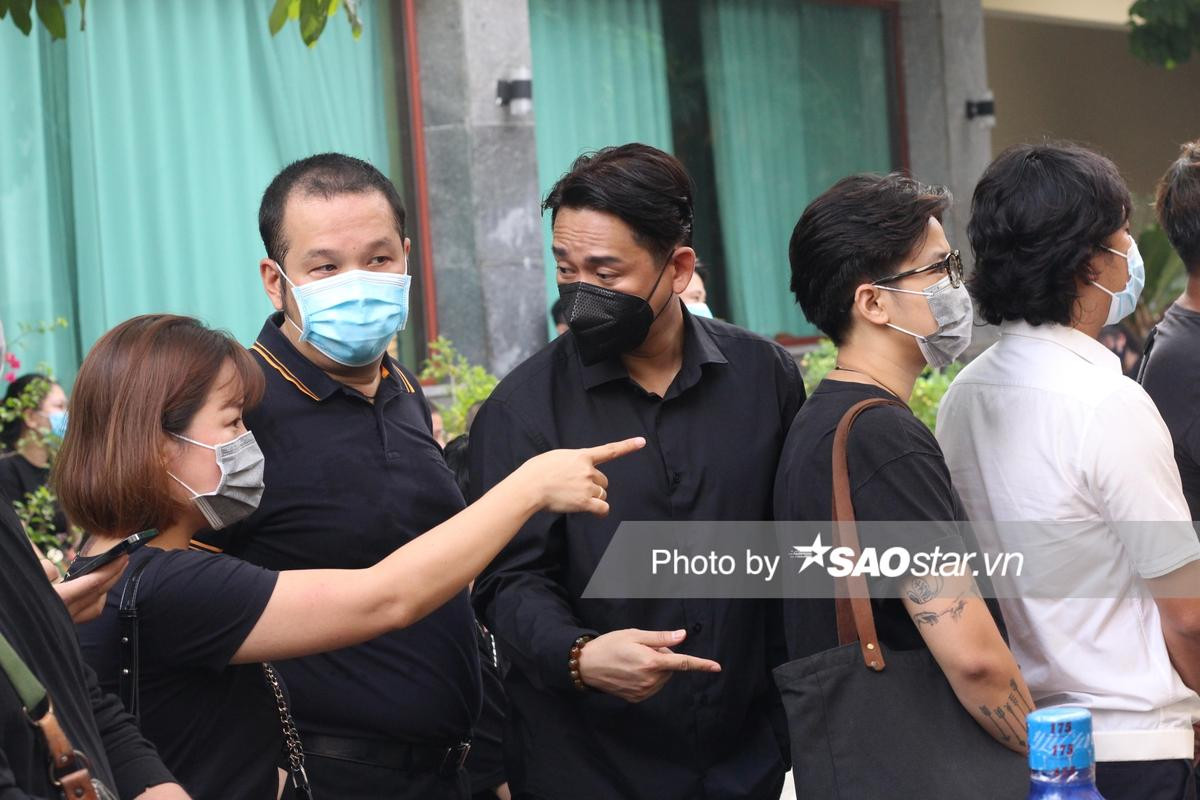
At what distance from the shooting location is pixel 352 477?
3115mm

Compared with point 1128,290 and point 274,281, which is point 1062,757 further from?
point 274,281

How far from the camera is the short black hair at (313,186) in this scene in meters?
3.24

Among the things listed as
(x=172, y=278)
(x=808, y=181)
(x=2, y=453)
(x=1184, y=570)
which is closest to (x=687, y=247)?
(x=1184, y=570)

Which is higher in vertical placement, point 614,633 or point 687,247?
point 687,247

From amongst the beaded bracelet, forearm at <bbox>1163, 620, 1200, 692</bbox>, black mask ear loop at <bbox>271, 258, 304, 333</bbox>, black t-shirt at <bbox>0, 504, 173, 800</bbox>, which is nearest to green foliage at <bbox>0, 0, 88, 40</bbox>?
black mask ear loop at <bbox>271, 258, 304, 333</bbox>

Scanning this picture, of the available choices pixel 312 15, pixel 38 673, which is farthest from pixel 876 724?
pixel 312 15

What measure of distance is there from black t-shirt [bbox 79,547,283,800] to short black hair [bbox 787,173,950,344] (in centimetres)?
117

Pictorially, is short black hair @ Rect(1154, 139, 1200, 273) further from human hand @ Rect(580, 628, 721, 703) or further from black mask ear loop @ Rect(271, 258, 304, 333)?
black mask ear loop @ Rect(271, 258, 304, 333)

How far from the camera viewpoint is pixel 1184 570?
2717 mm

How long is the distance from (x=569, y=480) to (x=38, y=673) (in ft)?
2.92

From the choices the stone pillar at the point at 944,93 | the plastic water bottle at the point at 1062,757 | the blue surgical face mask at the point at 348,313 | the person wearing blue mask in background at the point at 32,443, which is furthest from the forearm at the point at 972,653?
the stone pillar at the point at 944,93

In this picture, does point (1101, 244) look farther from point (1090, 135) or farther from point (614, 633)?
point (1090, 135)

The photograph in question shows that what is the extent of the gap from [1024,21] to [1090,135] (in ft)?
5.17

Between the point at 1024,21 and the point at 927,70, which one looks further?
the point at 1024,21
